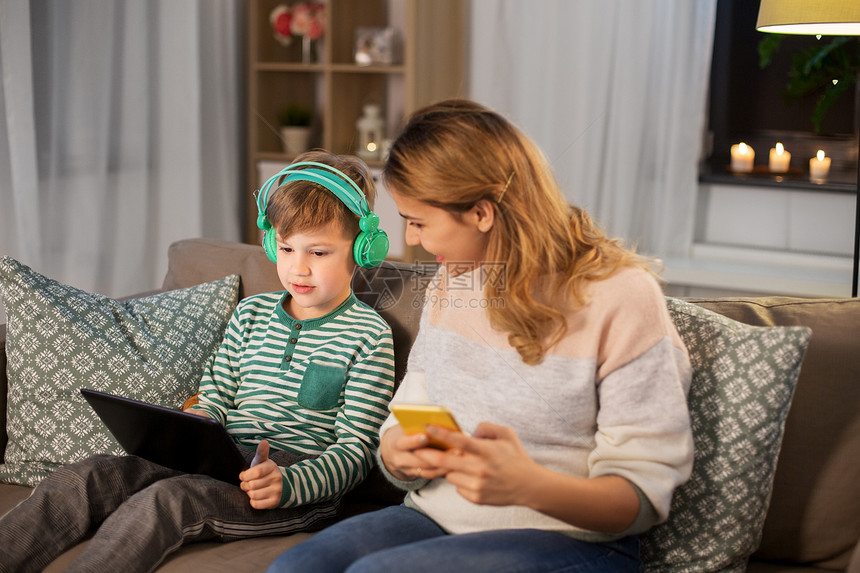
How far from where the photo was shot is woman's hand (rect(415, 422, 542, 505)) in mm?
995

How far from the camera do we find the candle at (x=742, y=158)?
3283mm

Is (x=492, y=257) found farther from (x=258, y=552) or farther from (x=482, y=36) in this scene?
(x=482, y=36)

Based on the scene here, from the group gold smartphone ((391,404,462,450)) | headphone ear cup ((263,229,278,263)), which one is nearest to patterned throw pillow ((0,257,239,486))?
headphone ear cup ((263,229,278,263))

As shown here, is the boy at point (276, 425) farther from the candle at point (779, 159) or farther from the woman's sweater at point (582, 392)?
the candle at point (779, 159)

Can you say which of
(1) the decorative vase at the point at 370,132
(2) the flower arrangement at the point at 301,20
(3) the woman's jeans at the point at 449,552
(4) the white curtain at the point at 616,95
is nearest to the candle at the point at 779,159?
(4) the white curtain at the point at 616,95

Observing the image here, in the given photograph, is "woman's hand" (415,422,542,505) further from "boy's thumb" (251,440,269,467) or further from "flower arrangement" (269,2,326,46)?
"flower arrangement" (269,2,326,46)


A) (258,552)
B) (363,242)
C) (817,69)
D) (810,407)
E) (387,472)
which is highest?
(817,69)

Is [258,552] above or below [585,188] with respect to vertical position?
below

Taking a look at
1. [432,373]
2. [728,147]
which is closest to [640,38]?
[728,147]

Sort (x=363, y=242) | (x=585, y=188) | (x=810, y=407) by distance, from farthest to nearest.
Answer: (x=585, y=188), (x=363, y=242), (x=810, y=407)

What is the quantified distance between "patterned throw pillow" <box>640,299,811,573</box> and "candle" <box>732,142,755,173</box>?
89.0 inches

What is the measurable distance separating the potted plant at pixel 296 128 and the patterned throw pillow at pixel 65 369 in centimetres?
205

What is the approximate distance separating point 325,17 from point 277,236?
2172 millimetres

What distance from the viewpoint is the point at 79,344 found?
1.53 m
